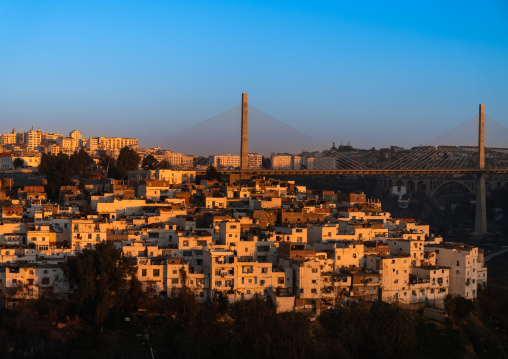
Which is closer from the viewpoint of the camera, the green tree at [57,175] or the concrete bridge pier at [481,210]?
the green tree at [57,175]

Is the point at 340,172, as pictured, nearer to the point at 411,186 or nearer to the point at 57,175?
the point at 57,175

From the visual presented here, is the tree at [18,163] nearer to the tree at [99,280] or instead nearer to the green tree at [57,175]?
the green tree at [57,175]

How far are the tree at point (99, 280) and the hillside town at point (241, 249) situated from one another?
375 millimetres

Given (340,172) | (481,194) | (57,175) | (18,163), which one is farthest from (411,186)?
(57,175)

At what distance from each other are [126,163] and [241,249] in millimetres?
9460

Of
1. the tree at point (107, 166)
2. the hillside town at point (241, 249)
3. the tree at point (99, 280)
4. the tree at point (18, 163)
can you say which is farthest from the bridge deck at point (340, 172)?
the tree at point (99, 280)

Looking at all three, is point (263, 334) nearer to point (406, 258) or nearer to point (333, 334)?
→ point (333, 334)

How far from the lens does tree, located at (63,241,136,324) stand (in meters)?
10.7

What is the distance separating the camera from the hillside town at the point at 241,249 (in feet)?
37.7

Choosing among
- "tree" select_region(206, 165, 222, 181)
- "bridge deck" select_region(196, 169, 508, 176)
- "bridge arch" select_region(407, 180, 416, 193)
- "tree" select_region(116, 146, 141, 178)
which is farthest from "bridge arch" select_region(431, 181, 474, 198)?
"tree" select_region(116, 146, 141, 178)

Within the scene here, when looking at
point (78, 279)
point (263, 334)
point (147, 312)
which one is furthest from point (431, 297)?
point (78, 279)

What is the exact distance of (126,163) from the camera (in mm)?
21438

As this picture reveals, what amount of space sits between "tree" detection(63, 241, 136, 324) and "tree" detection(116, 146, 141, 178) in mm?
10149

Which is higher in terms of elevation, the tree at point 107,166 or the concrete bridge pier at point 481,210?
the tree at point 107,166
